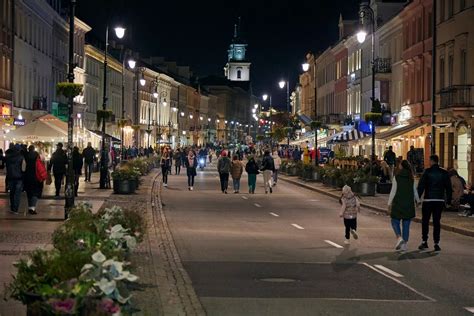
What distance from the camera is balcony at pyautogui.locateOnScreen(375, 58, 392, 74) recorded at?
226ft

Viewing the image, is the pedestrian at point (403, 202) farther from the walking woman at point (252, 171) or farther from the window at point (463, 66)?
the window at point (463, 66)

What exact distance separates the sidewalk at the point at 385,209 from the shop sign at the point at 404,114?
1111cm

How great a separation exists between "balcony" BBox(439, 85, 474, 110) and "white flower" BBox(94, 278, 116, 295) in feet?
128

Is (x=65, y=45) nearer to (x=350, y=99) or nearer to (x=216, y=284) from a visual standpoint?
(x=350, y=99)

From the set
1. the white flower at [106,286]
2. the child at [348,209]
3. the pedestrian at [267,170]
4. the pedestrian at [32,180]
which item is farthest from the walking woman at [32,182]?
the white flower at [106,286]

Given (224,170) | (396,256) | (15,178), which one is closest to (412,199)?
(396,256)

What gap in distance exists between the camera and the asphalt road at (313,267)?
1262cm

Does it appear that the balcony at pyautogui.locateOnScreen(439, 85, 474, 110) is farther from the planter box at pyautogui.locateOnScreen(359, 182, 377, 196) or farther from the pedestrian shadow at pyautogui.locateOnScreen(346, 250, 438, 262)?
the pedestrian shadow at pyautogui.locateOnScreen(346, 250, 438, 262)

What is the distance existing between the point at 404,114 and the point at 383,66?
7887mm

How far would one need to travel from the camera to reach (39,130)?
48500 millimetres

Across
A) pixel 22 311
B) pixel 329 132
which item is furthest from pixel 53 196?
pixel 329 132

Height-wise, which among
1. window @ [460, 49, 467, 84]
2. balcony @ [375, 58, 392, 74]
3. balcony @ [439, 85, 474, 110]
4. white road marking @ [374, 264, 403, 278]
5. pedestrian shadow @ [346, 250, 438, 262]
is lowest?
white road marking @ [374, 264, 403, 278]

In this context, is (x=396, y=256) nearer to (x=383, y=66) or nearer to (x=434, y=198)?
(x=434, y=198)

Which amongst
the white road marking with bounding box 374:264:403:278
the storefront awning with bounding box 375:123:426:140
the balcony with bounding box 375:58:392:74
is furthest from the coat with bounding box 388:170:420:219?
the balcony with bounding box 375:58:392:74
